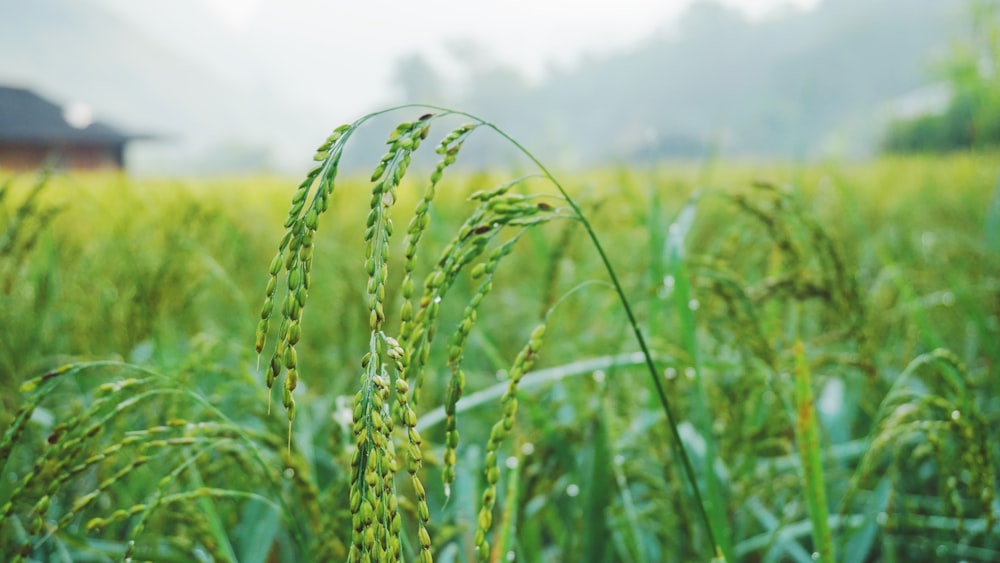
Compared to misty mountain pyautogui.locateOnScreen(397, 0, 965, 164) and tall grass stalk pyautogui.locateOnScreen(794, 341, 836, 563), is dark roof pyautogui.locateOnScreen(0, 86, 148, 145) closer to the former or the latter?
tall grass stalk pyautogui.locateOnScreen(794, 341, 836, 563)

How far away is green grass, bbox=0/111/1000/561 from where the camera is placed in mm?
601

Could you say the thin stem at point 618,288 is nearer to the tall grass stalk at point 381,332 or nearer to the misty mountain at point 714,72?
the tall grass stalk at point 381,332

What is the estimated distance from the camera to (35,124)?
30.9m

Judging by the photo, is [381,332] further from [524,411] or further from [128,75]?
[128,75]

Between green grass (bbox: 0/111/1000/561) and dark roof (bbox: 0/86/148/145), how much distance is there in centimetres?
3159

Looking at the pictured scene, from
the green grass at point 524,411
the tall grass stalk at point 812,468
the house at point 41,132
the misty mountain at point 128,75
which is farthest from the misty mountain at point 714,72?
the tall grass stalk at point 812,468

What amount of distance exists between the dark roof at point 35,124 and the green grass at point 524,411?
3159cm

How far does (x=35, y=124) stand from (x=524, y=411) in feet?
118

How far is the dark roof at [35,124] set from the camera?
29688 millimetres

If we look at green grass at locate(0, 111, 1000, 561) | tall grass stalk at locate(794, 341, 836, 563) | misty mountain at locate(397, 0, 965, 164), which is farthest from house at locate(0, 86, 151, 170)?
misty mountain at locate(397, 0, 965, 164)

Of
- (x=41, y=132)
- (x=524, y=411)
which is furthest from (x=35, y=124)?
(x=524, y=411)

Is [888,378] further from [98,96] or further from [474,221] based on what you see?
[98,96]

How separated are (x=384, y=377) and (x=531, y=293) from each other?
241cm

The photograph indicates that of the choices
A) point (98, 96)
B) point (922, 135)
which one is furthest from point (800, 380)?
point (98, 96)
